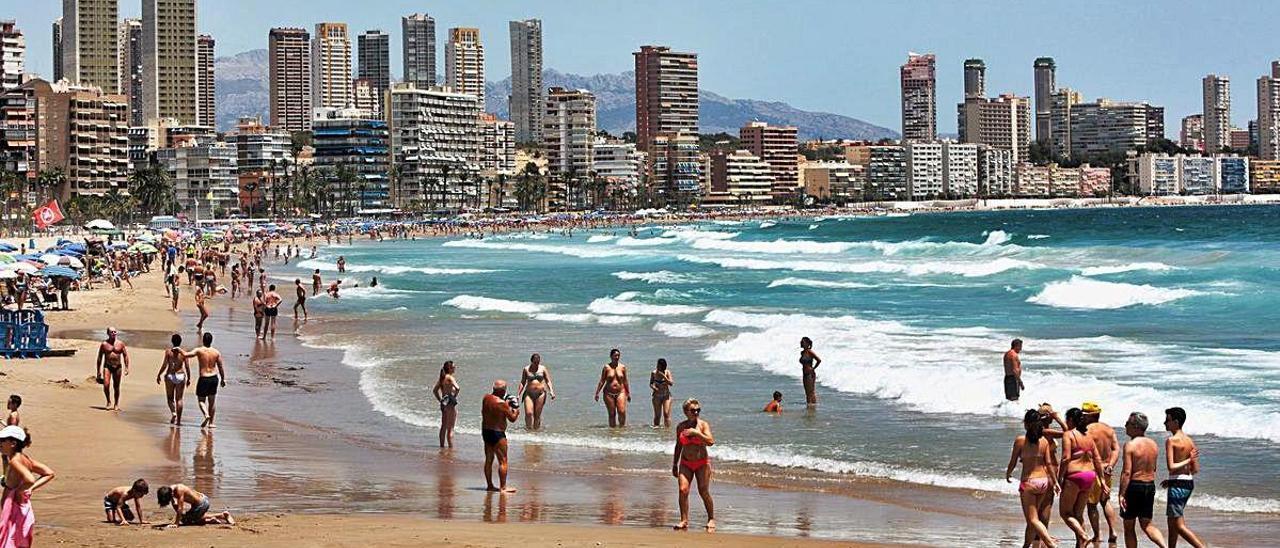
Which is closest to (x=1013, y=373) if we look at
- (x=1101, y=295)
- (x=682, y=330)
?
(x=682, y=330)

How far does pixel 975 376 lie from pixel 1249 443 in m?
5.33

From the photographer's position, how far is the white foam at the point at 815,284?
46.2 meters

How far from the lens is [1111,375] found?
20453 millimetres

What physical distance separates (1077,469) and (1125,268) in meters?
41.7

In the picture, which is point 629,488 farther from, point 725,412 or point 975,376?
point 975,376

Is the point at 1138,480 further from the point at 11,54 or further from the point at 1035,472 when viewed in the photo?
the point at 11,54

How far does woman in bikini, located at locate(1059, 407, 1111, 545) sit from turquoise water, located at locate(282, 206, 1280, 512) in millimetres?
2529

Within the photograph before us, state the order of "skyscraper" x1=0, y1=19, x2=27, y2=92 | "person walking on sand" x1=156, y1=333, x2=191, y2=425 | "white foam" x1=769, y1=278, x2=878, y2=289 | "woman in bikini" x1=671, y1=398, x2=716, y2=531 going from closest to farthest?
"woman in bikini" x1=671, y1=398, x2=716, y2=531
"person walking on sand" x1=156, y1=333, x2=191, y2=425
"white foam" x1=769, y1=278, x2=878, y2=289
"skyscraper" x1=0, y1=19, x2=27, y2=92

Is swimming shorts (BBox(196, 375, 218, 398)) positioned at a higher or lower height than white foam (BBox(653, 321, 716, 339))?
higher

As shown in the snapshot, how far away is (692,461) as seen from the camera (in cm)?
1096

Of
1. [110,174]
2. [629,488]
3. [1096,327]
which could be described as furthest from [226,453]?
[110,174]

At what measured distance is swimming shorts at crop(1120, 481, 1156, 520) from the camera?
964cm

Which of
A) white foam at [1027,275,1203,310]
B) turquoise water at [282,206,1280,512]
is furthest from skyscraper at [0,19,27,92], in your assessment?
white foam at [1027,275,1203,310]

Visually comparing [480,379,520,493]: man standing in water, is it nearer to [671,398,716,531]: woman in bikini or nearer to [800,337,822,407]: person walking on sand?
[671,398,716,531]: woman in bikini
